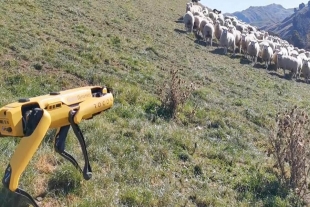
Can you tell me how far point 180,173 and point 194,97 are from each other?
4.92 meters

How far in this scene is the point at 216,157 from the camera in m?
7.47

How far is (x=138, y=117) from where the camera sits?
8.40m

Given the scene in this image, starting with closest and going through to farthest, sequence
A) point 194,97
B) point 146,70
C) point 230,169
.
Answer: point 230,169, point 194,97, point 146,70

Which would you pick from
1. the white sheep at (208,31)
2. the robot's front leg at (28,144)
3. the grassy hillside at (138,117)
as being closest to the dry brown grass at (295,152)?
the grassy hillside at (138,117)

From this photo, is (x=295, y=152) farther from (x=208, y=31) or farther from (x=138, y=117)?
(x=208, y=31)

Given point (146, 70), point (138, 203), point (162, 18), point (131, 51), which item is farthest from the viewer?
point (162, 18)

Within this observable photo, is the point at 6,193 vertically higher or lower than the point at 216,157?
higher

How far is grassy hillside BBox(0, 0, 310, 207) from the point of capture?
17.9 feet

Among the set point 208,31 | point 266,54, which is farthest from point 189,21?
point 266,54

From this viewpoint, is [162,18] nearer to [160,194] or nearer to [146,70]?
[146,70]

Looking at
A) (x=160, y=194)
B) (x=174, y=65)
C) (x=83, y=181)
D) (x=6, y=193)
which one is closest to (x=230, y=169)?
(x=160, y=194)

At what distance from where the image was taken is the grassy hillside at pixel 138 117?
17.9 feet

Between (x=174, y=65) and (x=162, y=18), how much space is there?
1182cm

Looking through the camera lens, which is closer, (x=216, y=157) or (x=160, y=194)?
(x=160, y=194)
